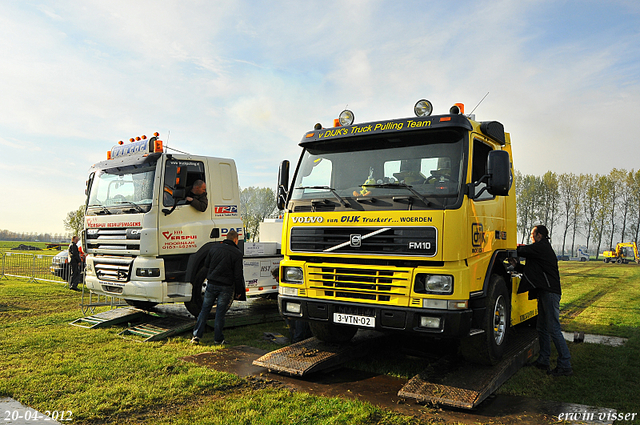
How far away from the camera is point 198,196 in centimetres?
886

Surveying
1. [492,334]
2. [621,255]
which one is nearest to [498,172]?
[492,334]

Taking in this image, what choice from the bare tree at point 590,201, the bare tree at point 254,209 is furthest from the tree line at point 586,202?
the bare tree at point 254,209

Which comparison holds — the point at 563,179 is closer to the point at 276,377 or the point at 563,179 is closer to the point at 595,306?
the point at 595,306

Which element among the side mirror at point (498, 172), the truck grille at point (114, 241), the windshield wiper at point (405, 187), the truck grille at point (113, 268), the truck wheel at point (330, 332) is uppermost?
the side mirror at point (498, 172)

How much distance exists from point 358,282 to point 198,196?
4627 mm

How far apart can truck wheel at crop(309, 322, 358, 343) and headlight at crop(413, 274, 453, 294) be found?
68.1 inches

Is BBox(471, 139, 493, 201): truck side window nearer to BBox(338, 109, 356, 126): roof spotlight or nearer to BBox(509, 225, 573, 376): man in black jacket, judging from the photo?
BBox(509, 225, 573, 376): man in black jacket

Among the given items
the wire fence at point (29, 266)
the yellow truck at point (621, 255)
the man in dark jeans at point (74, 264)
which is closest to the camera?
the man in dark jeans at point (74, 264)

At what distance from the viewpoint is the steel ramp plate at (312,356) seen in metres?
5.72

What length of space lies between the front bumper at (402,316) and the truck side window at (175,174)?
13.3 feet

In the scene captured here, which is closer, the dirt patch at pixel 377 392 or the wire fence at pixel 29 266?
the dirt patch at pixel 377 392

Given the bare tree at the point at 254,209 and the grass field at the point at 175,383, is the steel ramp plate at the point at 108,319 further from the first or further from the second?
the bare tree at the point at 254,209

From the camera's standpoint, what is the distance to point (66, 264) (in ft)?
55.6

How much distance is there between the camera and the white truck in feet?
26.8
